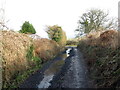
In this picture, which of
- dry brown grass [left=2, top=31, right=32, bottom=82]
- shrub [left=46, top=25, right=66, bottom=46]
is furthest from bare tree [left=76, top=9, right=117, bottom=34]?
dry brown grass [left=2, top=31, right=32, bottom=82]

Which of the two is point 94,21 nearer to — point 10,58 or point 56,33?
point 56,33

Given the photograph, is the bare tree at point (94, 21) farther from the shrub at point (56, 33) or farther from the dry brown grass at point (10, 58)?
the dry brown grass at point (10, 58)

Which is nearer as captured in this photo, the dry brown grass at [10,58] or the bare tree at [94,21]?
the dry brown grass at [10,58]

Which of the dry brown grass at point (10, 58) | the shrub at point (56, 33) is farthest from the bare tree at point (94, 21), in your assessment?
the dry brown grass at point (10, 58)

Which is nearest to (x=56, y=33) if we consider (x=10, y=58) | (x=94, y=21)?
(x=94, y=21)

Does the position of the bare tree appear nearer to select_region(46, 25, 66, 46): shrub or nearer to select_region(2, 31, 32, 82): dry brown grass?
select_region(46, 25, 66, 46): shrub

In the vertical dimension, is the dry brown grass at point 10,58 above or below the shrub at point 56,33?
below

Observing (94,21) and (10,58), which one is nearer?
(10,58)

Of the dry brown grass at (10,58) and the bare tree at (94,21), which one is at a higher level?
the bare tree at (94,21)

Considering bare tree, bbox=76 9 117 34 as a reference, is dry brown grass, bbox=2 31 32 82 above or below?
below

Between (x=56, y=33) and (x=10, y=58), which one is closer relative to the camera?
(x=10, y=58)

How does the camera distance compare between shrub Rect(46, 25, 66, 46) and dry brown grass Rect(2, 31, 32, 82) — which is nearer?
dry brown grass Rect(2, 31, 32, 82)

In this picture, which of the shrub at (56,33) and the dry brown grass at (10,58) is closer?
the dry brown grass at (10,58)

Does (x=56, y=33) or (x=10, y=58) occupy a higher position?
(x=56, y=33)
